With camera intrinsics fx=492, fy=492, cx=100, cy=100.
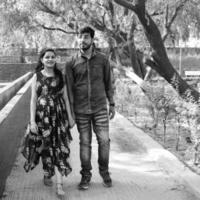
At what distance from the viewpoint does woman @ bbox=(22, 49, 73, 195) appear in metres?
5.14

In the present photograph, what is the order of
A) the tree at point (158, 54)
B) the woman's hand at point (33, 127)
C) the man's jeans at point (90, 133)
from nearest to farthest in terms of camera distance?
the woman's hand at point (33, 127), the man's jeans at point (90, 133), the tree at point (158, 54)

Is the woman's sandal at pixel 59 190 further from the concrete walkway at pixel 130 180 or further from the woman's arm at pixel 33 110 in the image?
the woman's arm at pixel 33 110

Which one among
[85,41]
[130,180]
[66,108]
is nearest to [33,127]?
[66,108]

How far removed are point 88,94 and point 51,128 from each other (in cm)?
54

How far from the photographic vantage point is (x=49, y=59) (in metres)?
5.13

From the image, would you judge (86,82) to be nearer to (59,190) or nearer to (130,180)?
(59,190)

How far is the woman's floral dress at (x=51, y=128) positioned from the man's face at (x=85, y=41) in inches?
16.8

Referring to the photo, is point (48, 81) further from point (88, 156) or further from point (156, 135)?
point (156, 135)

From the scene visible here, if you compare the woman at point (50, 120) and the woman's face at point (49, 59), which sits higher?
the woman's face at point (49, 59)

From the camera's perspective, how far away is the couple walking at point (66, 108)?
5.14 meters

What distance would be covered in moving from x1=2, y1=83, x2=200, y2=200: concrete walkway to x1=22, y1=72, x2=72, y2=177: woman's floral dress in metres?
0.38

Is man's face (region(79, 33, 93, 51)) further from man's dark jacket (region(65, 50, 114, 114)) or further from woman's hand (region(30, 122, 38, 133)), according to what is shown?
woman's hand (region(30, 122, 38, 133))

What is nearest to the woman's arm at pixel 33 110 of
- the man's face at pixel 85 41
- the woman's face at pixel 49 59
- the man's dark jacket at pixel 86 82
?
the woman's face at pixel 49 59

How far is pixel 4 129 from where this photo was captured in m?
5.82
